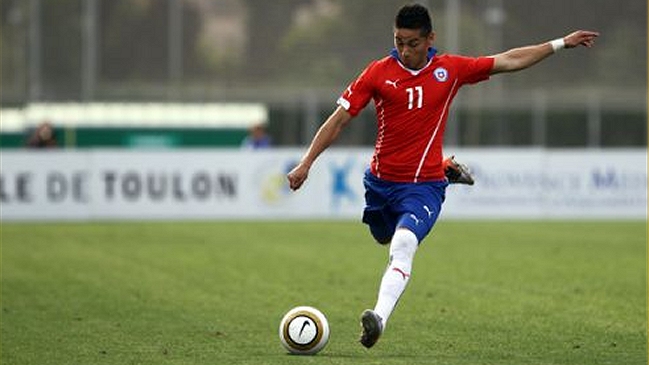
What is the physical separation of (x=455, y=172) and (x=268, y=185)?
20.3 metres

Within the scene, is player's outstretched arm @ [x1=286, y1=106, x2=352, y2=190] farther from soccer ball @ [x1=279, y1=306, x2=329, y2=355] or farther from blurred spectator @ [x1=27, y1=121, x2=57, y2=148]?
blurred spectator @ [x1=27, y1=121, x2=57, y2=148]

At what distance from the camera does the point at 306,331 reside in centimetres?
1062

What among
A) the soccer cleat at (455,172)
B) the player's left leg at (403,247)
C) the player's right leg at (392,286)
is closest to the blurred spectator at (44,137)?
the soccer cleat at (455,172)

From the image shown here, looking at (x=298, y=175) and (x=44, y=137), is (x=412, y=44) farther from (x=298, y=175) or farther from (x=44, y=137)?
(x=44, y=137)

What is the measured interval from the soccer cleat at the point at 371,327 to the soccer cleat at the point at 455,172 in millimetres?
2084

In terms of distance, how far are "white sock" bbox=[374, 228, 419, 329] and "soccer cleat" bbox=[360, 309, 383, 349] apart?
16 cm

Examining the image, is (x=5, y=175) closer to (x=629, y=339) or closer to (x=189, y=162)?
(x=189, y=162)

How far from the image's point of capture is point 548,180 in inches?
1277

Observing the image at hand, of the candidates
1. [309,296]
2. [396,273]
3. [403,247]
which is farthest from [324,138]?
[309,296]

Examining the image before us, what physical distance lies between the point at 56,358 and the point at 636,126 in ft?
106

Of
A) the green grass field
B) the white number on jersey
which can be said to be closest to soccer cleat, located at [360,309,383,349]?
the green grass field

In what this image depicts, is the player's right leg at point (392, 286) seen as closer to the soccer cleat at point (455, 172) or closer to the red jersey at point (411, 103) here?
the red jersey at point (411, 103)

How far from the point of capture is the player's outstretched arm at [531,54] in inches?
→ 427

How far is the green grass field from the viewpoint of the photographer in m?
11.0
